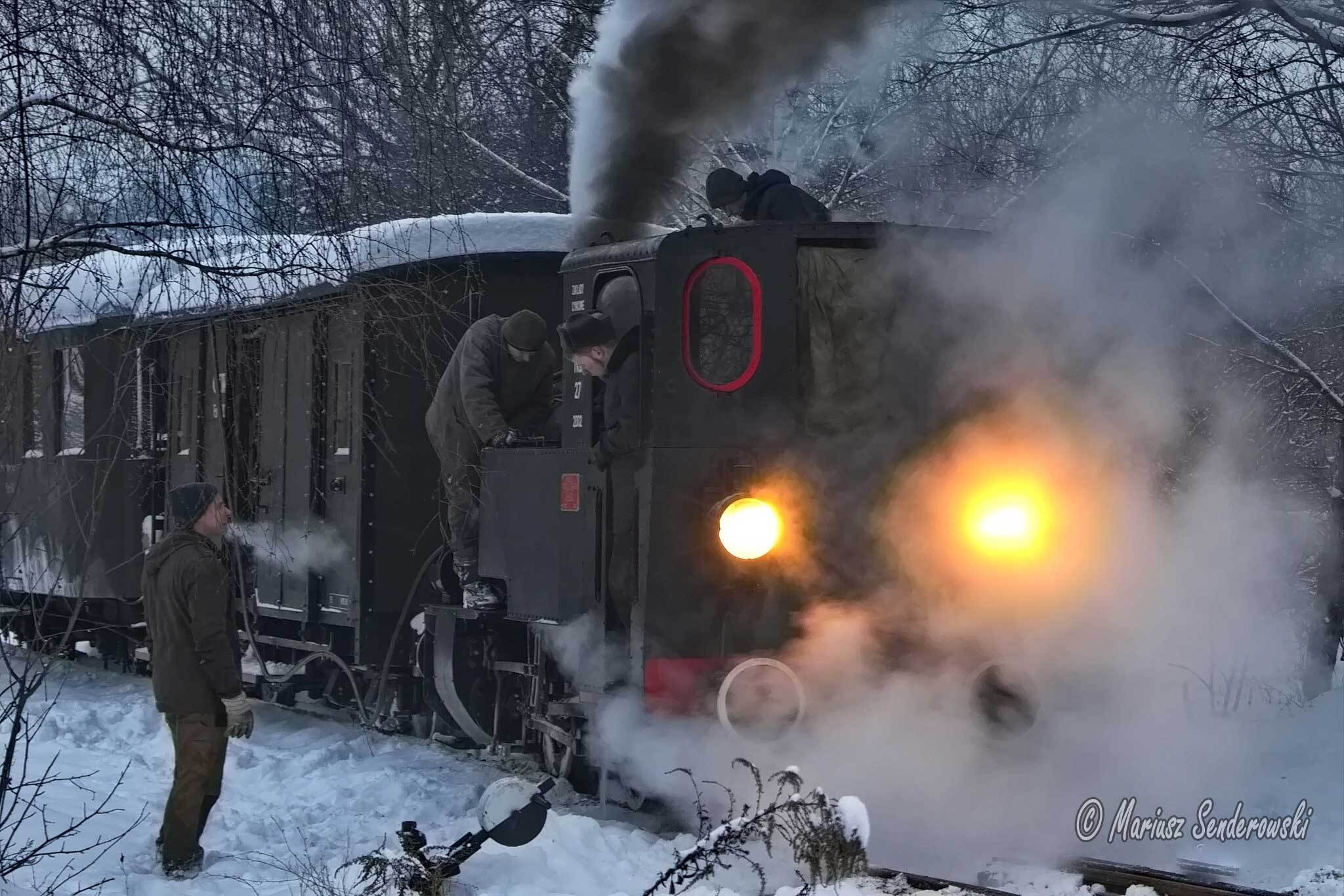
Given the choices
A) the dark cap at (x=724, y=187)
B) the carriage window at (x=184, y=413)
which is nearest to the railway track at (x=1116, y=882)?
the dark cap at (x=724, y=187)

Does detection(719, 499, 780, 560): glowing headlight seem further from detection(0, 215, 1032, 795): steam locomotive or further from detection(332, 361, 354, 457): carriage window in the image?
detection(332, 361, 354, 457): carriage window

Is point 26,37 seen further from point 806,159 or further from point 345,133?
point 806,159

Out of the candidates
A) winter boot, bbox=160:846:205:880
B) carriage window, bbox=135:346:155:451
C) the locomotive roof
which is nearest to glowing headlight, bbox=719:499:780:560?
the locomotive roof

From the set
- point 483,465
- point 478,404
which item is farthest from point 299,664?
point 478,404

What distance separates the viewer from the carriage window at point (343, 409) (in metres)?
8.45

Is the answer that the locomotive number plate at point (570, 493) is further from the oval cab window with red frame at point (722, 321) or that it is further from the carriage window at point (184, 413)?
the carriage window at point (184, 413)

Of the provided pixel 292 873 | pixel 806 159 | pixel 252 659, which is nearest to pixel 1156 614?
pixel 292 873

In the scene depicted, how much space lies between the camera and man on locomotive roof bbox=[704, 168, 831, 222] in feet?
22.0

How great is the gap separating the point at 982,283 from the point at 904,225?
1.25 feet

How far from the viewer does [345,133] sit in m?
5.59

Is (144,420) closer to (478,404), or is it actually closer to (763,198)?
(478,404)

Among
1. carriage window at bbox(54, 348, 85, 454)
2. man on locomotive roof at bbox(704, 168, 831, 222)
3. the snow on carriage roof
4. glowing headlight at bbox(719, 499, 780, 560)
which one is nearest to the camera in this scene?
the snow on carriage roof

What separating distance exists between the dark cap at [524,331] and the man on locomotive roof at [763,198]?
0.99 meters

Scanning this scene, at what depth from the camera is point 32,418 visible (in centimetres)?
1183
